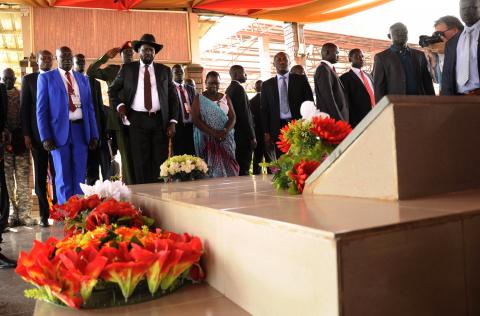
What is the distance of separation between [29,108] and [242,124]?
2.24m

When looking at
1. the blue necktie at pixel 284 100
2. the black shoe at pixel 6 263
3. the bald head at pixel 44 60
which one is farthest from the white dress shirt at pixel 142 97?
the black shoe at pixel 6 263

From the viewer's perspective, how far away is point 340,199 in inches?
54.7

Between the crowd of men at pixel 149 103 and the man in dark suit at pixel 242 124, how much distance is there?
1 centimetres

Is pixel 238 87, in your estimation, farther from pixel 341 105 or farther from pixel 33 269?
pixel 33 269

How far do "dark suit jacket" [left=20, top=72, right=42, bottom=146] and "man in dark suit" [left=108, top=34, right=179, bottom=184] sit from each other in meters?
0.93

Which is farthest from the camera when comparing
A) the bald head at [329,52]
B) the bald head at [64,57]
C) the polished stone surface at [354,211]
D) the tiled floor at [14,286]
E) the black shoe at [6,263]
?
the bald head at [329,52]

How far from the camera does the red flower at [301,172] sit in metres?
1.73

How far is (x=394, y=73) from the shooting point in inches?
170

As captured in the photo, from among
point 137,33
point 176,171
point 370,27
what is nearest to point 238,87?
point 176,171

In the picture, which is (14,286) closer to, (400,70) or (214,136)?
(214,136)

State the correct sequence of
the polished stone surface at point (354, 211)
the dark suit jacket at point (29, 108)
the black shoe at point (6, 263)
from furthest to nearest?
the dark suit jacket at point (29, 108), the black shoe at point (6, 263), the polished stone surface at point (354, 211)

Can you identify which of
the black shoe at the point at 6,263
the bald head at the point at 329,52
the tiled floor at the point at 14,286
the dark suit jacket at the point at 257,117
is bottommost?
the tiled floor at the point at 14,286

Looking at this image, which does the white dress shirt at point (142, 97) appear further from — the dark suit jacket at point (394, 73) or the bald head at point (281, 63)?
the dark suit jacket at point (394, 73)

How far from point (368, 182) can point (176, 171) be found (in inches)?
91.3
